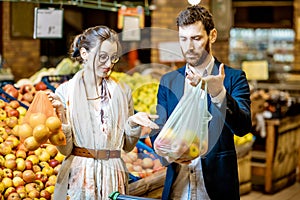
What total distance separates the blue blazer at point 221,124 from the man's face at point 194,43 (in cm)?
10

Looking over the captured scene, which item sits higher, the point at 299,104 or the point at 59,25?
the point at 59,25

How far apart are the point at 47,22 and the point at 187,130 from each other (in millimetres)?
2761

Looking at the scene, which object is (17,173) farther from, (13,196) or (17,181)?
(13,196)

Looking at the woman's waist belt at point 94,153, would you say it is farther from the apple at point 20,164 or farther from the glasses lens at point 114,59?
the apple at point 20,164

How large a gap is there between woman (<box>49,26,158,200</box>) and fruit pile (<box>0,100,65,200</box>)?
0.67 m

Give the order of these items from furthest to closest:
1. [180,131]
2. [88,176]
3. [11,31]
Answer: [11,31]
[88,176]
[180,131]

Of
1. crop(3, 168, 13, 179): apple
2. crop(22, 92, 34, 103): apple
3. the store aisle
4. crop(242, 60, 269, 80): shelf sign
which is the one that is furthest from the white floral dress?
crop(242, 60, 269, 80): shelf sign

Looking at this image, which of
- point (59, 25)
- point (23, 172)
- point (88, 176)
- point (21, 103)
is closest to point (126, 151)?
point (88, 176)

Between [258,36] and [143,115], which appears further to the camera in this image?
[258,36]

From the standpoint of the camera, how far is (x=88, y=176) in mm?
2729

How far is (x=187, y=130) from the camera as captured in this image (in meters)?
2.29

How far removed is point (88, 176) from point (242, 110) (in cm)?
78

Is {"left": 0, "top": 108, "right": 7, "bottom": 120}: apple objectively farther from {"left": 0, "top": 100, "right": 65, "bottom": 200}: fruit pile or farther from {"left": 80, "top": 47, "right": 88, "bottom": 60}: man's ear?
{"left": 80, "top": 47, "right": 88, "bottom": 60}: man's ear

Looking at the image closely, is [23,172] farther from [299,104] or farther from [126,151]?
[299,104]
